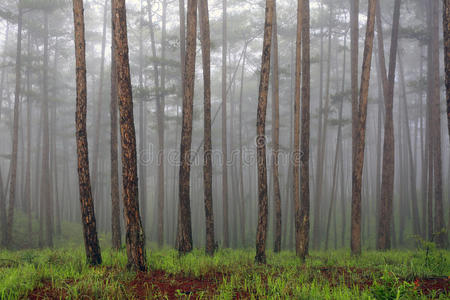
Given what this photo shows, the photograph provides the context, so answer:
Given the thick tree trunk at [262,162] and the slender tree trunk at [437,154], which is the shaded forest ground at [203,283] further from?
the slender tree trunk at [437,154]

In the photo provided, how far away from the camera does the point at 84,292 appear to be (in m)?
4.03

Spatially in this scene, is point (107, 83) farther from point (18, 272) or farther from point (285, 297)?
point (285, 297)

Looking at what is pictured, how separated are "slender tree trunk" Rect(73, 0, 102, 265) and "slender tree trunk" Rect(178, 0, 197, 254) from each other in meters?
2.64

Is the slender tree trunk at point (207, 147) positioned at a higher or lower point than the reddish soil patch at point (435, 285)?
higher

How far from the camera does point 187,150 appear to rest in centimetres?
864

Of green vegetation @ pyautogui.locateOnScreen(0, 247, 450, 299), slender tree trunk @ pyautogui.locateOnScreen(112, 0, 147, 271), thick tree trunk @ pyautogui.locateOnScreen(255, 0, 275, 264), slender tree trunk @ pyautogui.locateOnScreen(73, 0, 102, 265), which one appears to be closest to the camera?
green vegetation @ pyautogui.locateOnScreen(0, 247, 450, 299)

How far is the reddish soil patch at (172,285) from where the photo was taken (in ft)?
13.6

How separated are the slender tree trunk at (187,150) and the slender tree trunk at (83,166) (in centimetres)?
264

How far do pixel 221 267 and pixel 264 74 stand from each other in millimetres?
4643

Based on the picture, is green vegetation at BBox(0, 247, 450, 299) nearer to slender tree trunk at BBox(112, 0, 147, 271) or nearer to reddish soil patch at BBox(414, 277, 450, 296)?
reddish soil patch at BBox(414, 277, 450, 296)

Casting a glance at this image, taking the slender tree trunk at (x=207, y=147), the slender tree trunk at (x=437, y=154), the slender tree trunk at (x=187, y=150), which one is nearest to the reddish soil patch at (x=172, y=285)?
the slender tree trunk at (x=187, y=150)

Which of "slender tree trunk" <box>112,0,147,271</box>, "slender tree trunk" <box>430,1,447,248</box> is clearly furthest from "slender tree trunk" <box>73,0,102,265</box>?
"slender tree trunk" <box>430,1,447,248</box>

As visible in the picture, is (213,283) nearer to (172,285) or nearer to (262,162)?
(172,285)

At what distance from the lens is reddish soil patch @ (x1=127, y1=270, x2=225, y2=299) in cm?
415
